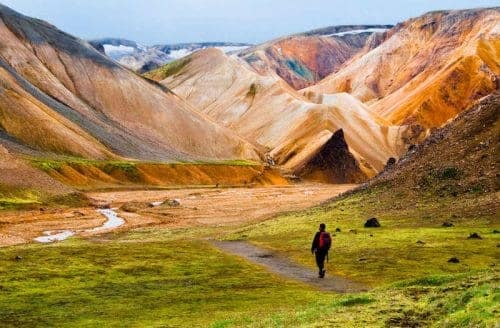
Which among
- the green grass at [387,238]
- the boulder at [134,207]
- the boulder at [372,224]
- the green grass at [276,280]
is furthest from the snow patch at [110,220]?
the boulder at [372,224]

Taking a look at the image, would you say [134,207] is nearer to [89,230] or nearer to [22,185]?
[22,185]

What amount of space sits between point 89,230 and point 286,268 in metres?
41.3

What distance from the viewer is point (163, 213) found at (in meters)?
97.1

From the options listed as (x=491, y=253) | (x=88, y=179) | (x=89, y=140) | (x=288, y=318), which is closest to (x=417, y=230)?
(x=491, y=253)

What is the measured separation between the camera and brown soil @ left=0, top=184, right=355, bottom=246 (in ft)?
263

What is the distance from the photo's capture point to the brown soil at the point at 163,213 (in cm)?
8031

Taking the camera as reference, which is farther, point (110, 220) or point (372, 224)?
point (110, 220)

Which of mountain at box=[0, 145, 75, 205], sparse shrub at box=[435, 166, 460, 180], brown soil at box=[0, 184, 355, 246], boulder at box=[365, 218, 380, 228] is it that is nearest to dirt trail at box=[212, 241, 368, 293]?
boulder at box=[365, 218, 380, 228]

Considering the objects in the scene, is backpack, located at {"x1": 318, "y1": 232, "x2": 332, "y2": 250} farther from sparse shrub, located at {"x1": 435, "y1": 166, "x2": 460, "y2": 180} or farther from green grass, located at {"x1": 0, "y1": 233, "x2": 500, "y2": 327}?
sparse shrub, located at {"x1": 435, "y1": 166, "x2": 460, "y2": 180}

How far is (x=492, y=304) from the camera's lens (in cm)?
1908

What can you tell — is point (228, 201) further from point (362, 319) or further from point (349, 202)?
point (362, 319)

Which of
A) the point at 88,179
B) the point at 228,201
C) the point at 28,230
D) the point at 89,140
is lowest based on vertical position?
the point at 28,230

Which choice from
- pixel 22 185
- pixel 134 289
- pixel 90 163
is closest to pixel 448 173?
pixel 134 289

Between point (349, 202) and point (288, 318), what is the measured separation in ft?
166
